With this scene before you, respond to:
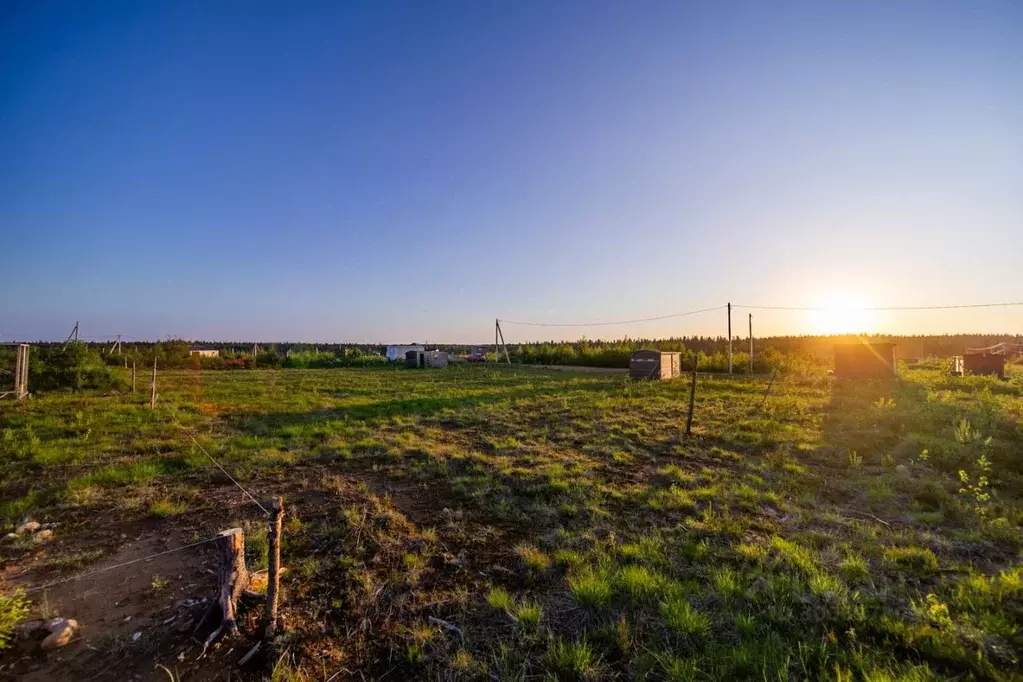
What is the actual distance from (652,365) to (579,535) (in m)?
16.1

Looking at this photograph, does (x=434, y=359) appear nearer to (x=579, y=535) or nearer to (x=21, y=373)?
(x=21, y=373)

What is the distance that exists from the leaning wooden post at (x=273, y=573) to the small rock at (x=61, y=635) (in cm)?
142

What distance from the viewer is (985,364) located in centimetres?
1873

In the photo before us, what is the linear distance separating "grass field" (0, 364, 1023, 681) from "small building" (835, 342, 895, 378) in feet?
18.1

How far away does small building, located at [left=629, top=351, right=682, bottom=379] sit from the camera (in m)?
19.7

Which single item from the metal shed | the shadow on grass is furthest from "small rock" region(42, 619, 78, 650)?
the metal shed

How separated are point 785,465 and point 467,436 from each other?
6.31 metres

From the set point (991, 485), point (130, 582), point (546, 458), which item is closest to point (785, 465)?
point (991, 485)

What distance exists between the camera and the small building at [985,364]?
1803 centimetres

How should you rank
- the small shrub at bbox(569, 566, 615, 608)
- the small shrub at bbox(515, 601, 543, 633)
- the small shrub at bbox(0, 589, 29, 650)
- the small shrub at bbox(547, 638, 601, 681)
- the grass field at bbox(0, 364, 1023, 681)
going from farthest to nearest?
the small shrub at bbox(569, 566, 615, 608) → the small shrub at bbox(515, 601, 543, 633) → the grass field at bbox(0, 364, 1023, 681) → the small shrub at bbox(547, 638, 601, 681) → the small shrub at bbox(0, 589, 29, 650)

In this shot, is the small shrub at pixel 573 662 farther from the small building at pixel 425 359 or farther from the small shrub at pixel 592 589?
the small building at pixel 425 359

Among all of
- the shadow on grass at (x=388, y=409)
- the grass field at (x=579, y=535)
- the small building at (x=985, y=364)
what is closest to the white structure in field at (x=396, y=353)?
the shadow on grass at (x=388, y=409)

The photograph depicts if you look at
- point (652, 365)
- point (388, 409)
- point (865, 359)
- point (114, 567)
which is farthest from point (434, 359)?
point (114, 567)

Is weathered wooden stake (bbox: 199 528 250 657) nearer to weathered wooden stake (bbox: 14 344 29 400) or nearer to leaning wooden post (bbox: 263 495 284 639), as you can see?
leaning wooden post (bbox: 263 495 284 639)
